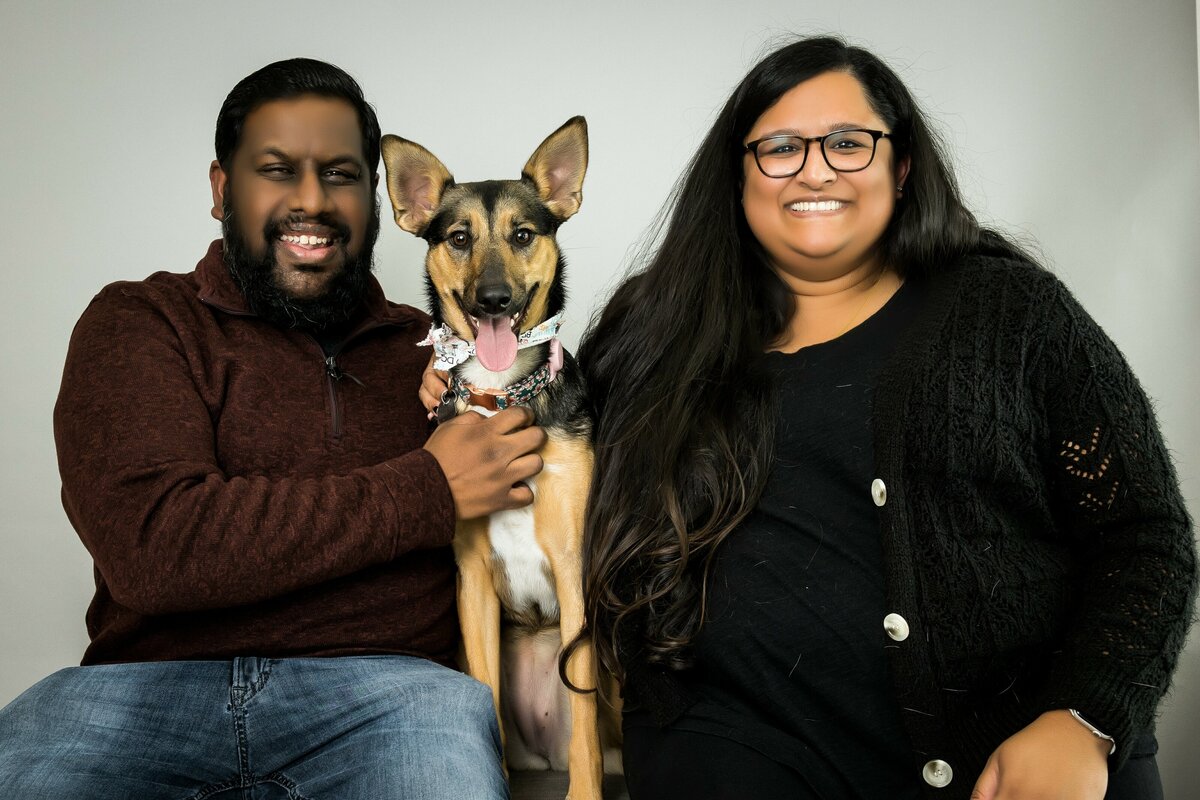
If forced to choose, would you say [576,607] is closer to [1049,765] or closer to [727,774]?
[727,774]

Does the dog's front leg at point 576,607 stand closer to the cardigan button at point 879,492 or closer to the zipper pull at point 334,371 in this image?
the zipper pull at point 334,371

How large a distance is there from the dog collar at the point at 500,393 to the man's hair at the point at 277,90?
2.01 ft

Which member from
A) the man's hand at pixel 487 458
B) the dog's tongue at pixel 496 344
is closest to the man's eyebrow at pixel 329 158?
the dog's tongue at pixel 496 344

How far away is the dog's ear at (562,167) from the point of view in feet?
7.56

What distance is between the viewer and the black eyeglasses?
190 centimetres

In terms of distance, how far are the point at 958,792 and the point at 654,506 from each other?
72 centimetres

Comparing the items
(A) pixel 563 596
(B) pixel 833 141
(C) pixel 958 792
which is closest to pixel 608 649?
(A) pixel 563 596

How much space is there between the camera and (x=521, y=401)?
86.7 inches

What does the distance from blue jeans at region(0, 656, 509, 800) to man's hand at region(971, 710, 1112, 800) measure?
0.84m

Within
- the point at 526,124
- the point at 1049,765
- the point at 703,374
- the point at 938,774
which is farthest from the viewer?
the point at 526,124

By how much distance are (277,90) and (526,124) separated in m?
1.19

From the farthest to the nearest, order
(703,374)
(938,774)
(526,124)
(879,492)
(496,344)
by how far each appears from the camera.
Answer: (526,124) → (496,344) → (703,374) → (879,492) → (938,774)

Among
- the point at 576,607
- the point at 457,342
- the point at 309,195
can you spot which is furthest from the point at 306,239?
the point at 576,607

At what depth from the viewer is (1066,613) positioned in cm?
172
